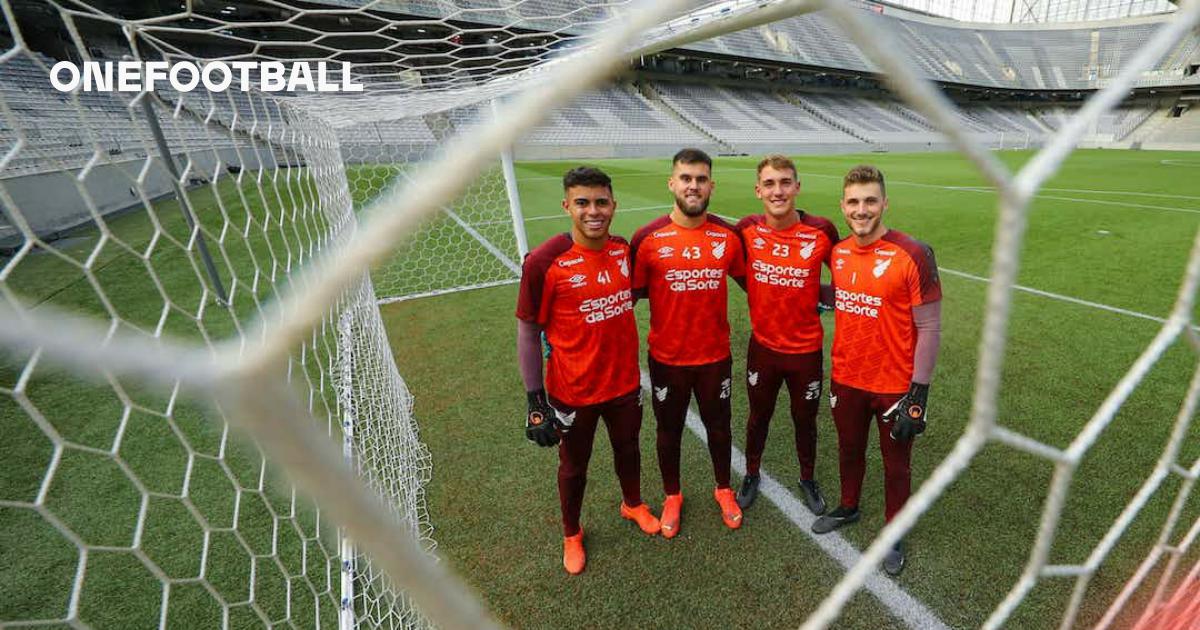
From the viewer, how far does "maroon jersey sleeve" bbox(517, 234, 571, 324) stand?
1.83 metres

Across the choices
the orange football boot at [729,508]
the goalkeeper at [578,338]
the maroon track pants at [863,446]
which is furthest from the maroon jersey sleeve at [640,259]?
the orange football boot at [729,508]

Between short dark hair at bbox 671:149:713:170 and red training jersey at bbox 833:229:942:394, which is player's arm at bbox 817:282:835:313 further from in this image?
short dark hair at bbox 671:149:713:170

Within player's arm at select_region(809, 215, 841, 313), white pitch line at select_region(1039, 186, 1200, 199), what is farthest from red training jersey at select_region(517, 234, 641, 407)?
white pitch line at select_region(1039, 186, 1200, 199)

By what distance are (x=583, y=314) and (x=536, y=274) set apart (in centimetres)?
23

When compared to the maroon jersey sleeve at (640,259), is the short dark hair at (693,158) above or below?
above

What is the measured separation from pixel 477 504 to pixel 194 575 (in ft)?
3.59

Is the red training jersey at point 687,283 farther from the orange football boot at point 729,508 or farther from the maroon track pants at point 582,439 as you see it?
the orange football boot at point 729,508

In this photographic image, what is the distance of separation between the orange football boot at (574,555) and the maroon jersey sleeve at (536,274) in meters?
0.95

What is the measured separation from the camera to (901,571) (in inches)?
76.2

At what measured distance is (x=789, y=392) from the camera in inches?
89.2

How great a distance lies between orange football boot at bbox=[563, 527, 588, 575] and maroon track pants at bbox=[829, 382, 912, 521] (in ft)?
3.72

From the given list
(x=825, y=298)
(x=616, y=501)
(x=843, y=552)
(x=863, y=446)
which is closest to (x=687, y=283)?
(x=825, y=298)

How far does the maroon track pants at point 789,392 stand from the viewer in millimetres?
2143

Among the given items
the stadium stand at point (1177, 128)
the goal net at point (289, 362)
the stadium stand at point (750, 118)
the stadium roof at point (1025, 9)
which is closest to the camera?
the goal net at point (289, 362)
